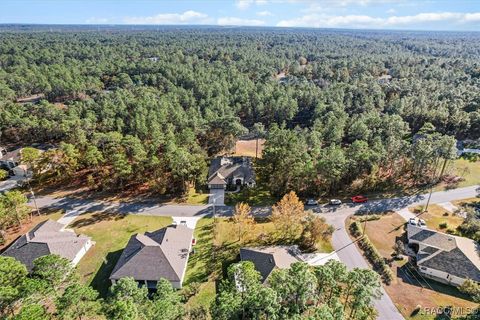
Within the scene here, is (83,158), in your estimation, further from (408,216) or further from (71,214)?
(408,216)

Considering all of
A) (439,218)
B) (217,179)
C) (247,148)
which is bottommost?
(247,148)

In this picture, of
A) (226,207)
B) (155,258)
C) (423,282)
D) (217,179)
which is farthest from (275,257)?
(217,179)

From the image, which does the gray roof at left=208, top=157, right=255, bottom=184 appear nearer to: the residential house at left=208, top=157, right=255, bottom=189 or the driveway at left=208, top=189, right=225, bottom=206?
the residential house at left=208, top=157, right=255, bottom=189

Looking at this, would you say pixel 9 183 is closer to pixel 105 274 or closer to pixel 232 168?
pixel 105 274

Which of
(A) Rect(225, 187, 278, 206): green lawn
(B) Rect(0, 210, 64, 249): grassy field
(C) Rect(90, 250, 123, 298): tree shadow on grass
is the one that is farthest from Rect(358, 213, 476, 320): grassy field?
(B) Rect(0, 210, 64, 249): grassy field

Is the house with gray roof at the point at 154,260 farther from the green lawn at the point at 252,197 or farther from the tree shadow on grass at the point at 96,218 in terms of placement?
the green lawn at the point at 252,197

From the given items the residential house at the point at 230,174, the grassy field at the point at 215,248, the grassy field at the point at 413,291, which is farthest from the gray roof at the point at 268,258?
the residential house at the point at 230,174
